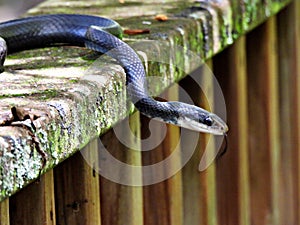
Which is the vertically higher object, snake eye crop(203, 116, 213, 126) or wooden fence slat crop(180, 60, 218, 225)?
snake eye crop(203, 116, 213, 126)

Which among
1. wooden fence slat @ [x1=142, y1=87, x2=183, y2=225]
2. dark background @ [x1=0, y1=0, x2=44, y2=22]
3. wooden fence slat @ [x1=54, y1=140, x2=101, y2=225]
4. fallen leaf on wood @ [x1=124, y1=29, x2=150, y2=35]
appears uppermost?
fallen leaf on wood @ [x1=124, y1=29, x2=150, y2=35]

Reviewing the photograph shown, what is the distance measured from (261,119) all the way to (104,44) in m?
1.31

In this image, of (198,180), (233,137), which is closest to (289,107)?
(233,137)

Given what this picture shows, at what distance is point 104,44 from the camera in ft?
9.59

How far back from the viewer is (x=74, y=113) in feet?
7.21

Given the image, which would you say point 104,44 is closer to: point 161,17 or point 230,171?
point 161,17

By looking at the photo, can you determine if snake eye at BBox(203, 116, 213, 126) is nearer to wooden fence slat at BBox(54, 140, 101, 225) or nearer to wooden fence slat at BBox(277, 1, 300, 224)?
wooden fence slat at BBox(54, 140, 101, 225)

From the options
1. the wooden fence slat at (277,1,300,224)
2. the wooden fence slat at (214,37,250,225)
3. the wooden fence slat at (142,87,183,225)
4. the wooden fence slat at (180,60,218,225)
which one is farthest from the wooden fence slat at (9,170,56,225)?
the wooden fence slat at (277,1,300,224)

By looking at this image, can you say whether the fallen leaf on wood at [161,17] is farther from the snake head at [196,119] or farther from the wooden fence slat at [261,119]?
the wooden fence slat at [261,119]

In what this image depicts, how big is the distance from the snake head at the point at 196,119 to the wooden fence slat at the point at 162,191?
154mm

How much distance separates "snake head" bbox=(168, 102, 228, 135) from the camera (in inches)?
113

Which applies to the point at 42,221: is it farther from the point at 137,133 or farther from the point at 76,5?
the point at 76,5

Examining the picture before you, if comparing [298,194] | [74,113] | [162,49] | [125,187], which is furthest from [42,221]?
[298,194]

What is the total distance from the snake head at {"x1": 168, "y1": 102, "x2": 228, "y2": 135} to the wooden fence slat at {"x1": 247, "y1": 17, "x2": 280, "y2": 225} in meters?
1.11
